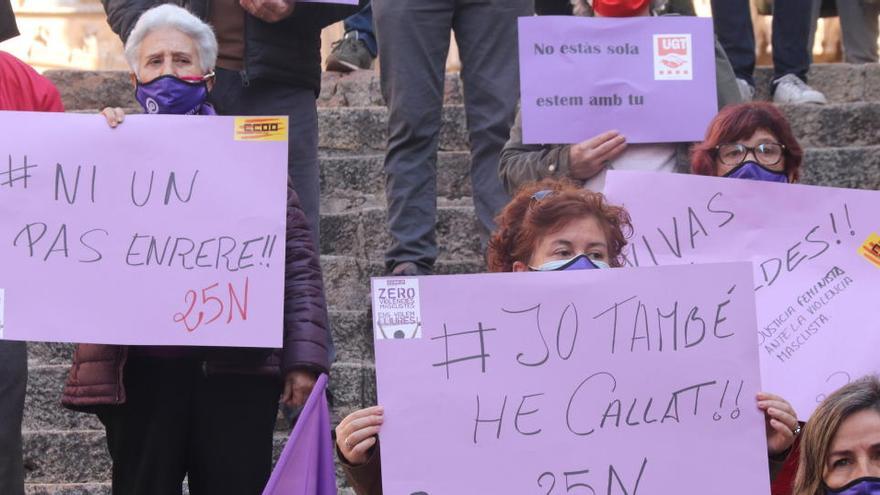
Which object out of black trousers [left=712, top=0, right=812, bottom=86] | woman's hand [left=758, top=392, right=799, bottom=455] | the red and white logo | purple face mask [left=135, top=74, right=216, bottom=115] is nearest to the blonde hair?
woman's hand [left=758, top=392, right=799, bottom=455]

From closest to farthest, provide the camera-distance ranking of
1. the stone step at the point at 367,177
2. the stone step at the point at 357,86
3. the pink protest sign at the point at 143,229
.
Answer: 1. the pink protest sign at the point at 143,229
2. the stone step at the point at 367,177
3. the stone step at the point at 357,86

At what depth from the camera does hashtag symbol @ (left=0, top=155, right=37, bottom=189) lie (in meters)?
3.67

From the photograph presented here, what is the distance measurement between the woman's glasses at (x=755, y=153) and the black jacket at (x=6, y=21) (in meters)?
1.90

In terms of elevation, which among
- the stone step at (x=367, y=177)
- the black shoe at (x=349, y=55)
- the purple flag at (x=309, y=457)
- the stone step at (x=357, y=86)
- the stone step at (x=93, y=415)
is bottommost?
the purple flag at (x=309, y=457)

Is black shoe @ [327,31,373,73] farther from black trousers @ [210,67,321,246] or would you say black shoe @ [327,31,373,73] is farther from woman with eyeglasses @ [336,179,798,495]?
woman with eyeglasses @ [336,179,798,495]

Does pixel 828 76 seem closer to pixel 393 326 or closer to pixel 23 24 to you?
pixel 393 326

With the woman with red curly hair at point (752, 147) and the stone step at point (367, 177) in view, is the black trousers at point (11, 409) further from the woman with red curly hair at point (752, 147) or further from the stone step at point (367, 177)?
the stone step at point (367, 177)

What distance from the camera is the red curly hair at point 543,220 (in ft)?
11.3

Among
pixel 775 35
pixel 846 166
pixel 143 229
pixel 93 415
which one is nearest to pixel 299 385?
pixel 143 229

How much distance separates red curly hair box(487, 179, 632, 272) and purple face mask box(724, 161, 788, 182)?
0.52 meters


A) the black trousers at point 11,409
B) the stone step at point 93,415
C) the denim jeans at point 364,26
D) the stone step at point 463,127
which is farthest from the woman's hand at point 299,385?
the denim jeans at point 364,26

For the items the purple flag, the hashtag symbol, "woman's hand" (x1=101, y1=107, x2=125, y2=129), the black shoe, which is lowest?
the purple flag

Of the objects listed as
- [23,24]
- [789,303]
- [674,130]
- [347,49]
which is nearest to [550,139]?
[674,130]

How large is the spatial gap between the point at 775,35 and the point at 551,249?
12.2 feet
